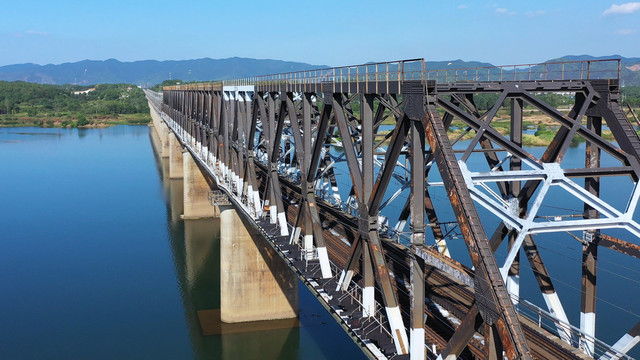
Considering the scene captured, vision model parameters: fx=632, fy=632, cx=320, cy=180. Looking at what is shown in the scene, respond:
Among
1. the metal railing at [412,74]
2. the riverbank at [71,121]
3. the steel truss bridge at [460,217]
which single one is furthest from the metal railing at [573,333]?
the riverbank at [71,121]

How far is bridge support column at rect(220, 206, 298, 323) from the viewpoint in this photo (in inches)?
1232

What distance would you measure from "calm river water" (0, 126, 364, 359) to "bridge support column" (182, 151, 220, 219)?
4.34 feet

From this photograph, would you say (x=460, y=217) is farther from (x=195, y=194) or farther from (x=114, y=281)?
(x=195, y=194)

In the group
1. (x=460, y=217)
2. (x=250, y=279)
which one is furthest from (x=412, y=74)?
(x=250, y=279)

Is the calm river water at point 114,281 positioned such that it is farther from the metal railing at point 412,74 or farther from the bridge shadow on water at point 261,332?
the metal railing at point 412,74

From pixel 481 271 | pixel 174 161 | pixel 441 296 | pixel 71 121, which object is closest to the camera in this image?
pixel 481 271

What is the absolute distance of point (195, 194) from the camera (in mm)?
56250

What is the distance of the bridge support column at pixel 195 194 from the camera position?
55375 mm

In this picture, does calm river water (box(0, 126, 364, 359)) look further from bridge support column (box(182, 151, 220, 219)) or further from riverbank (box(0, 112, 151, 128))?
riverbank (box(0, 112, 151, 128))

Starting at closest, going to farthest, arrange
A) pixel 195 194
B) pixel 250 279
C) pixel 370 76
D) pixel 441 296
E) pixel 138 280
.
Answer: pixel 441 296 → pixel 370 76 → pixel 250 279 → pixel 138 280 → pixel 195 194

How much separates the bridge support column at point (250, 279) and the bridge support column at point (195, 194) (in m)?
24.0

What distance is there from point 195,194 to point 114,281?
18.4m

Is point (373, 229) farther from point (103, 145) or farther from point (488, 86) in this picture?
point (103, 145)

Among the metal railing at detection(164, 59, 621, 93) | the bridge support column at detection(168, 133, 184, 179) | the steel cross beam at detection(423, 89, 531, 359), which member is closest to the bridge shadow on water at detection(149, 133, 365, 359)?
the metal railing at detection(164, 59, 621, 93)
